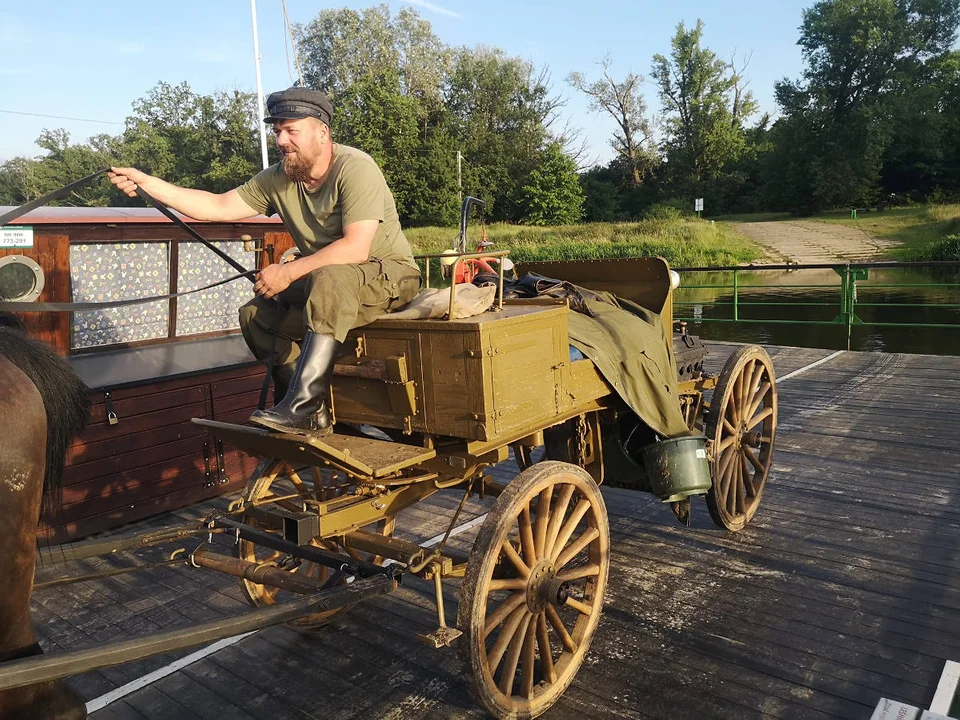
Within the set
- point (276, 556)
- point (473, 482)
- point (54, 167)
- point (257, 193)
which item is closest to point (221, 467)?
point (276, 556)

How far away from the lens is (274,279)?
3018mm

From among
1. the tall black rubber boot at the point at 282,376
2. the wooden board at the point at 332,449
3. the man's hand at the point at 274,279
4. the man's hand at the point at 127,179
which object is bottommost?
the wooden board at the point at 332,449

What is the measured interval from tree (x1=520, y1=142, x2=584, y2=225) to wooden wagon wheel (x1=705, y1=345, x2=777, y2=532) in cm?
4483

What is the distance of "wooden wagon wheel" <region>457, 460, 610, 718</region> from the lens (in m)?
2.80

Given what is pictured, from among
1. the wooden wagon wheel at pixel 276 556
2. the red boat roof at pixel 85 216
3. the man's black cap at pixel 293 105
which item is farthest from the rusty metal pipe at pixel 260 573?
the red boat roof at pixel 85 216

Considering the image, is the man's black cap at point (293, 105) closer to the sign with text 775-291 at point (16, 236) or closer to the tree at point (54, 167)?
the sign with text 775-291 at point (16, 236)

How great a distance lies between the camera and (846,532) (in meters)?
4.89

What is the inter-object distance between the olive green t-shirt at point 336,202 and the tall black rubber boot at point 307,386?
57 centimetres

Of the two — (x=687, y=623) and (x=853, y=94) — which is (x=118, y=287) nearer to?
(x=687, y=623)

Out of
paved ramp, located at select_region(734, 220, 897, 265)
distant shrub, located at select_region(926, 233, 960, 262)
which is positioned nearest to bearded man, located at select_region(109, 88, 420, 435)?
distant shrub, located at select_region(926, 233, 960, 262)

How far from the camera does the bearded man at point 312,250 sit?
114 inches

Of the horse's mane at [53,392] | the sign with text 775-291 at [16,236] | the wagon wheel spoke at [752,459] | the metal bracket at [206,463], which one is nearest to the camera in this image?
the horse's mane at [53,392]

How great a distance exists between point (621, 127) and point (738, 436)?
195 feet

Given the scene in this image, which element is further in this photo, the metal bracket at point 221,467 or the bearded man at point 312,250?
the metal bracket at point 221,467
